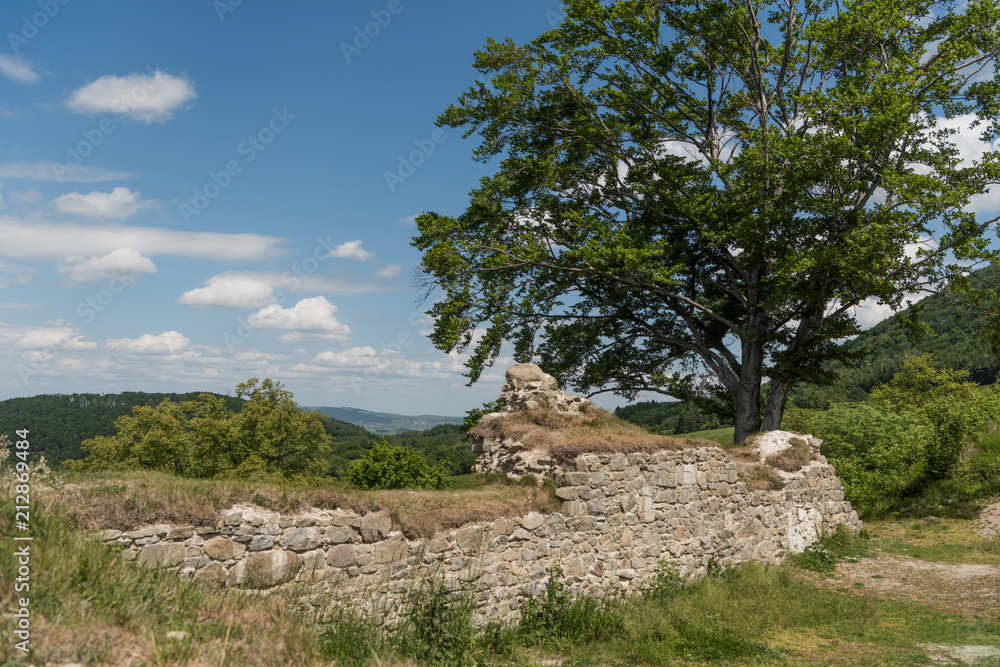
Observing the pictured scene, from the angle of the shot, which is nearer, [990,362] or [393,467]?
[393,467]

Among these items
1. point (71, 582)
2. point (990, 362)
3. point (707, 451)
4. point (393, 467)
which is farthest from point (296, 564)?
point (990, 362)

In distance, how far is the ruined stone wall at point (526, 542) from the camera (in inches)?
228

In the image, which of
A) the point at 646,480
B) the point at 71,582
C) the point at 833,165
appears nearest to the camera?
the point at 71,582

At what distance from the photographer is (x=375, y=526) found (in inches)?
257

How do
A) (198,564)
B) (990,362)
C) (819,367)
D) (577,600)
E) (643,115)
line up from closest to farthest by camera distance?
(198,564)
(577,600)
(819,367)
(643,115)
(990,362)

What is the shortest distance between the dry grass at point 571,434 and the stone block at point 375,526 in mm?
3037

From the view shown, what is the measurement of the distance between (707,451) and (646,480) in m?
1.98

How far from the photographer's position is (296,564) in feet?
19.8

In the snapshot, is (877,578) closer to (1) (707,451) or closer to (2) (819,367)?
(1) (707,451)

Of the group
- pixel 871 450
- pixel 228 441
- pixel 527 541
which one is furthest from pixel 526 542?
pixel 228 441

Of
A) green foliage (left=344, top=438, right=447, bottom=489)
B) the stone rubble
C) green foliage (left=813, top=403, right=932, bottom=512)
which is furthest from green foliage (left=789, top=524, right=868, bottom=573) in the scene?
green foliage (left=344, top=438, right=447, bottom=489)

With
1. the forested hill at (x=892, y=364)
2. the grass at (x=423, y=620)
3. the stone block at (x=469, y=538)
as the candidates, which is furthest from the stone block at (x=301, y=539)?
the forested hill at (x=892, y=364)

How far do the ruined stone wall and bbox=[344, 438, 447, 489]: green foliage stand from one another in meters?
9.91

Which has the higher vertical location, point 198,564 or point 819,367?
point 819,367
